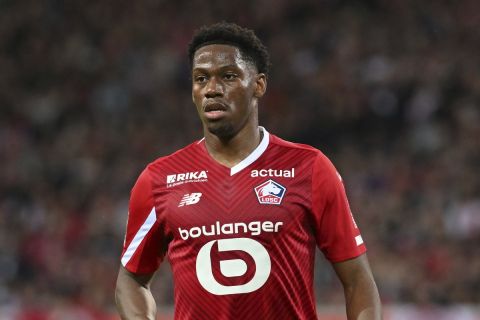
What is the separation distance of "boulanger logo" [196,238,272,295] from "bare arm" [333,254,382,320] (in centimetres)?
30

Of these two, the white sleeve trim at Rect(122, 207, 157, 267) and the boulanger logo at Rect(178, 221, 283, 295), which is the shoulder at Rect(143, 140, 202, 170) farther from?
the boulanger logo at Rect(178, 221, 283, 295)

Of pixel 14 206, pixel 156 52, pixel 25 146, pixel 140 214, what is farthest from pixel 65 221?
pixel 140 214

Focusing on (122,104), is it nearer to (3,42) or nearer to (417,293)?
(3,42)

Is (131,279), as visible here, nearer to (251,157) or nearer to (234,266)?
(234,266)

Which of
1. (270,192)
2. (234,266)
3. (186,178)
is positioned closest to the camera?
(234,266)

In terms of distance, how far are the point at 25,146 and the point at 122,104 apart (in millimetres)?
1296

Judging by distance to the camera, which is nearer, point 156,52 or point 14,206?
point 14,206

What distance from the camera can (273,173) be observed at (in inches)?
151

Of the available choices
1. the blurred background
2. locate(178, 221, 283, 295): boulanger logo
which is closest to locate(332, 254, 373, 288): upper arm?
locate(178, 221, 283, 295): boulanger logo

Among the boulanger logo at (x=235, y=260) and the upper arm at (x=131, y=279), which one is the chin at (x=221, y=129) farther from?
the upper arm at (x=131, y=279)

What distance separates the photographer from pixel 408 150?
11398mm

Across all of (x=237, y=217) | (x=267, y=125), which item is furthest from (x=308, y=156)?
(x=267, y=125)

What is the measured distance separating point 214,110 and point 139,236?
1.87 ft

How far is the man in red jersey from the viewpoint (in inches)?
144
